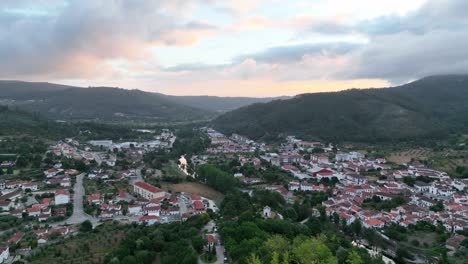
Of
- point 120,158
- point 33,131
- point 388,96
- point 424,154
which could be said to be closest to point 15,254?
point 120,158

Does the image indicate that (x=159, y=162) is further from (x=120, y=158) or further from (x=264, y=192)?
(x=264, y=192)

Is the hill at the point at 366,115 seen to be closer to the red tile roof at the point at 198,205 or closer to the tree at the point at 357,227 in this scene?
the tree at the point at 357,227

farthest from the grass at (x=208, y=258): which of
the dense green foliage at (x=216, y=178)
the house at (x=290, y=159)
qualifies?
the house at (x=290, y=159)

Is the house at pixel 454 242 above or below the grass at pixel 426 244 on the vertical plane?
above

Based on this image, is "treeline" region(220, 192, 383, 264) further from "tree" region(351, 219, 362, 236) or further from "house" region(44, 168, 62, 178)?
"house" region(44, 168, 62, 178)

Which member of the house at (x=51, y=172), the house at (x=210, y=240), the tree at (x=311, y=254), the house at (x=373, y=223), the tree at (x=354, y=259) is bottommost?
the house at (x=373, y=223)

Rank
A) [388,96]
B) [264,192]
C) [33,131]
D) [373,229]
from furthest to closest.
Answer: [388,96]
[33,131]
[264,192]
[373,229]

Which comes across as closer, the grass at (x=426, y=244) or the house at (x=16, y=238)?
the house at (x=16, y=238)
